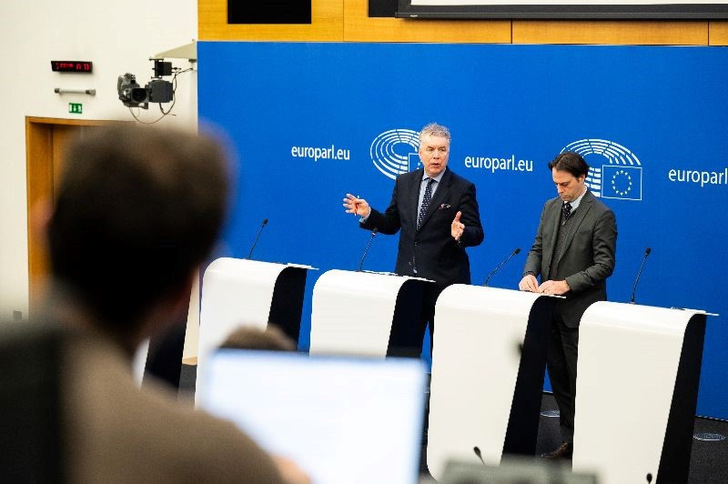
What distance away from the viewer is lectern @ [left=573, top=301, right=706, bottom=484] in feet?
14.4

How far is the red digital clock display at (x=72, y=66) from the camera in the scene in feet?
31.8

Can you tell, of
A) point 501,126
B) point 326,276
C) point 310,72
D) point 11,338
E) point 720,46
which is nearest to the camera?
point 11,338

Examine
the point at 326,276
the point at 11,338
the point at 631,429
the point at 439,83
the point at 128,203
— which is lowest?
the point at 631,429

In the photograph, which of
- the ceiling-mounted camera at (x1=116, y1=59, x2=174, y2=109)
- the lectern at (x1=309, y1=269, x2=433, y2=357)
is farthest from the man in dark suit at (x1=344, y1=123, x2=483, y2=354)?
the ceiling-mounted camera at (x1=116, y1=59, x2=174, y2=109)

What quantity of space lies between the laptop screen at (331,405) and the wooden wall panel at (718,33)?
18.8 ft

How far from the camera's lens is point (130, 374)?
1075mm

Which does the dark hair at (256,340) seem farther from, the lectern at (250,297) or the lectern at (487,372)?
the lectern at (250,297)

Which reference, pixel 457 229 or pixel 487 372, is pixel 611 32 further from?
pixel 487 372

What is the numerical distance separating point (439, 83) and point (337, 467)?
6348 millimetres

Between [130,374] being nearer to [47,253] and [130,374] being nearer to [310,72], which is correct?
[47,253]

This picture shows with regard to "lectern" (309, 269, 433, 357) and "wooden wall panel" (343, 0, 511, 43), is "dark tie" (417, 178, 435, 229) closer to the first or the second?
"lectern" (309, 269, 433, 357)

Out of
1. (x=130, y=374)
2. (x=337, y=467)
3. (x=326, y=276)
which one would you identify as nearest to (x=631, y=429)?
(x=326, y=276)

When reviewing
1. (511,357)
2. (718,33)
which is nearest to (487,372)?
(511,357)

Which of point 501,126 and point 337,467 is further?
point 501,126
